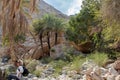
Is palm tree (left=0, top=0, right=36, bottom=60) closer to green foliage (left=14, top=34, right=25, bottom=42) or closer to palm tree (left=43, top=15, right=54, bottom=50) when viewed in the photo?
palm tree (left=43, top=15, right=54, bottom=50)

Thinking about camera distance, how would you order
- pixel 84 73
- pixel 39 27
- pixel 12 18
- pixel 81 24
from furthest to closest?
pixel 39 27, pixel 81 24, pixel 84 73, pixel 12 18

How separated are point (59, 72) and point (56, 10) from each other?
110ft

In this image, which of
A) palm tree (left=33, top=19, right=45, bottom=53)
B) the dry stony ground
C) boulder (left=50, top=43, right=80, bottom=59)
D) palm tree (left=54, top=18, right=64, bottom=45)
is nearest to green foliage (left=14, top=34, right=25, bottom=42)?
palm tree (left=33, top=19, right=45, bottom=53)

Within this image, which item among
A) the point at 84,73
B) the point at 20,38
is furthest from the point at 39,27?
the point at 84,73

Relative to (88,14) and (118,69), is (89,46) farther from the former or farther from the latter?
(118,69)

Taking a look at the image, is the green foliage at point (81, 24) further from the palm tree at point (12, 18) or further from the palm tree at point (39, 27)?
the palm tree at point (12, 18)

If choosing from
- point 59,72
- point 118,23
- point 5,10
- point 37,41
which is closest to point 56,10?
point 37,41

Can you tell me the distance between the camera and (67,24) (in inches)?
1187

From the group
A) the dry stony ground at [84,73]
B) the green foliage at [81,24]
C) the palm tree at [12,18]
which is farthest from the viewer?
the green foliage at [81,24]

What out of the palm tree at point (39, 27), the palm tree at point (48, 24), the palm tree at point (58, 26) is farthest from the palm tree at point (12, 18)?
the palm tree at point (58, 26)

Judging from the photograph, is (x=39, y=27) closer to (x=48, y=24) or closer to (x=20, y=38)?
(x=48, y=24)

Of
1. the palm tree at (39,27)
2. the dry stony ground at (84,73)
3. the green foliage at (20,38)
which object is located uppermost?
the palm tree at (39,27)

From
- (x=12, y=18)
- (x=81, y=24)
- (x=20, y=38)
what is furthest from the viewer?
(x=20, y=38)

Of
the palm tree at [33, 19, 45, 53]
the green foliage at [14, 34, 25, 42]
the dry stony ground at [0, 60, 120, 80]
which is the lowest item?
the dry stony ground at [0, 60, 120, 80]
